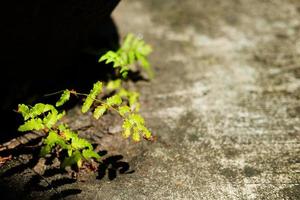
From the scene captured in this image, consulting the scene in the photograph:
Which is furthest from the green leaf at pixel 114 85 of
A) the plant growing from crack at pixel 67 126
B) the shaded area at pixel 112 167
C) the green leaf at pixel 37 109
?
the green leaf at pixel 37 109

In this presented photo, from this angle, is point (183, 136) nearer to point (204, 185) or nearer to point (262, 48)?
point (204, 185)

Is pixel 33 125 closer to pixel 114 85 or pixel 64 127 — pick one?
pixel 64 127

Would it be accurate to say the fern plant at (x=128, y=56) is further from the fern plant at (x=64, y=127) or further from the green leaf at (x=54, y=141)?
the green leaf at (x=54, y=141)

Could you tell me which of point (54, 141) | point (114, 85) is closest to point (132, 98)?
point (114, 85)

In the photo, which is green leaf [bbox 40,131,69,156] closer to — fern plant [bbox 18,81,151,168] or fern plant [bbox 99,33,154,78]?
fern plant [bbox 18,81,151,168]

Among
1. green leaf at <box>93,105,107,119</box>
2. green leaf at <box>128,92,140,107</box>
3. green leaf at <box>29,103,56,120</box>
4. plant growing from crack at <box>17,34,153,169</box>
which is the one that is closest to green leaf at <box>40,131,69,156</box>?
plant growing from crack at <box>17,34,153,169</box>
